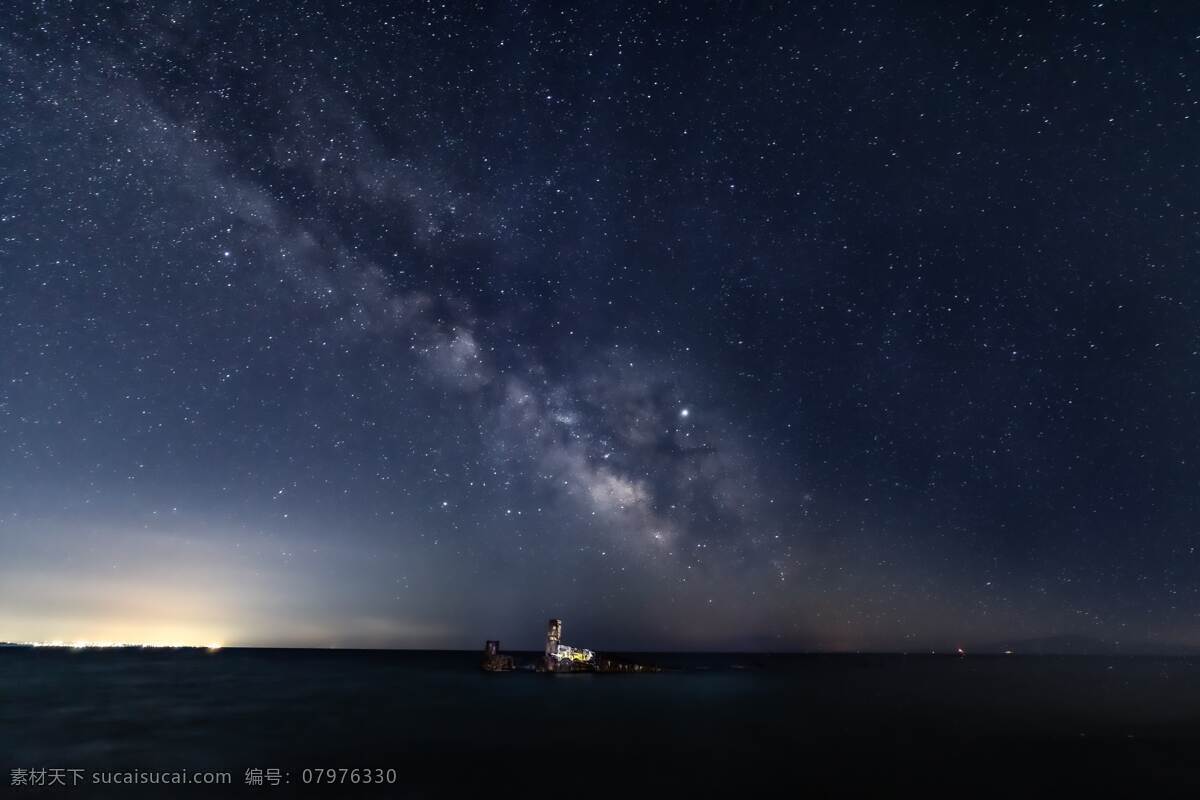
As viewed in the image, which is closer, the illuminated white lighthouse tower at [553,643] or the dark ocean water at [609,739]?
the dark ocean water at [609,739]

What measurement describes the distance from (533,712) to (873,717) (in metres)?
28.2

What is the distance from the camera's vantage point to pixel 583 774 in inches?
1233

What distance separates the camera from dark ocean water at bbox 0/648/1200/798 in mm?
30047

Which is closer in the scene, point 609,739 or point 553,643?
point 609,739

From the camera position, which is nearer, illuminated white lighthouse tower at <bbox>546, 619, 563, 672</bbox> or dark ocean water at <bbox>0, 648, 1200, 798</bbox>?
dark ocean water at <bbox>0, 648, 1200, 798</bbox>

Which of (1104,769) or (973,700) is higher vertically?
(1104,769)

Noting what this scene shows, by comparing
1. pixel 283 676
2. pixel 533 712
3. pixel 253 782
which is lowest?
pixel 283 676

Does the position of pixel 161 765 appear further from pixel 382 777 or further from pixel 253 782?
pixel 382 777

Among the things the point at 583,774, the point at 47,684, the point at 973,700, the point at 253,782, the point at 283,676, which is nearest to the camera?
the point at 253,782

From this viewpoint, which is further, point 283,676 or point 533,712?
point 283,676

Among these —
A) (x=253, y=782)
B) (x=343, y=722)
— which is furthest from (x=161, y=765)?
(x=343, y=722)

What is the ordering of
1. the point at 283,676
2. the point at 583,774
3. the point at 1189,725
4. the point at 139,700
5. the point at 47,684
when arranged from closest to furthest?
1. the point at 583,774
2. the point at 1189,725
3. the point at 139,700
4. the point at 47,684
5. the point at 283,676

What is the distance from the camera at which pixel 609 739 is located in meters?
40.5

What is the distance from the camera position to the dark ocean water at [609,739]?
30.0m
